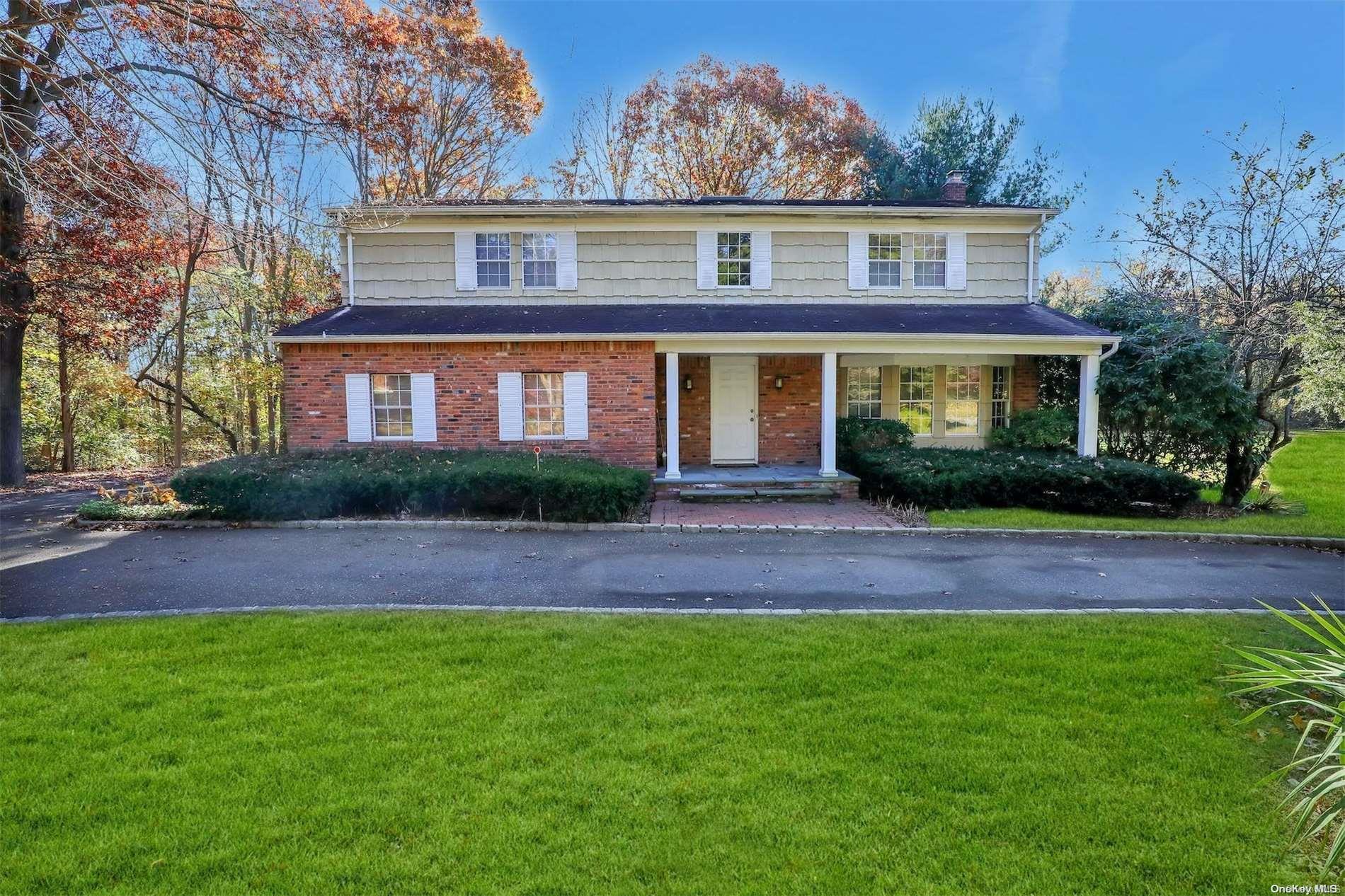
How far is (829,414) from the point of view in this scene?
479 inches

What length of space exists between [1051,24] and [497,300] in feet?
45.6

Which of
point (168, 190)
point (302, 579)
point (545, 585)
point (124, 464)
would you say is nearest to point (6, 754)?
point (302, 579)

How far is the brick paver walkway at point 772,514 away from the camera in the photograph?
9.68 m

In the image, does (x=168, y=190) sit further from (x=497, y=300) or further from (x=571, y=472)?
(x=497, y=300)

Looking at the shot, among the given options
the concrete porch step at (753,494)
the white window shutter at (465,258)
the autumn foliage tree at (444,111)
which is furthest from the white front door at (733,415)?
the autumn foliage tree at (444,111)

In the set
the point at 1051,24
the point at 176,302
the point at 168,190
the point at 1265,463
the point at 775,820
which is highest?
the point at 1051,24

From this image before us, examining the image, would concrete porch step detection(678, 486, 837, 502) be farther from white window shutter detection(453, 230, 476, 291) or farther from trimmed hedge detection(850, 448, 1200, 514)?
white window shutter detection(453, 230, 476, 291)

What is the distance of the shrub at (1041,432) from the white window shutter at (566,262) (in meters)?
9.40

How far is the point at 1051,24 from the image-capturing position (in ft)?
49.8

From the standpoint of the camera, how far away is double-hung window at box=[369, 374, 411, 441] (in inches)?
494

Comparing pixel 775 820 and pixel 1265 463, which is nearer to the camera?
pixel 775 820

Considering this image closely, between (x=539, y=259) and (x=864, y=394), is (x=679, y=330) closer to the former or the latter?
(x=539, y=259)

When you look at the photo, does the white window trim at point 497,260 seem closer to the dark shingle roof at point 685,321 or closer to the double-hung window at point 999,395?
the dark shingle roof at point 685,321

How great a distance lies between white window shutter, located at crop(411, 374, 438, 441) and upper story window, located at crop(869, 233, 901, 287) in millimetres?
9286
